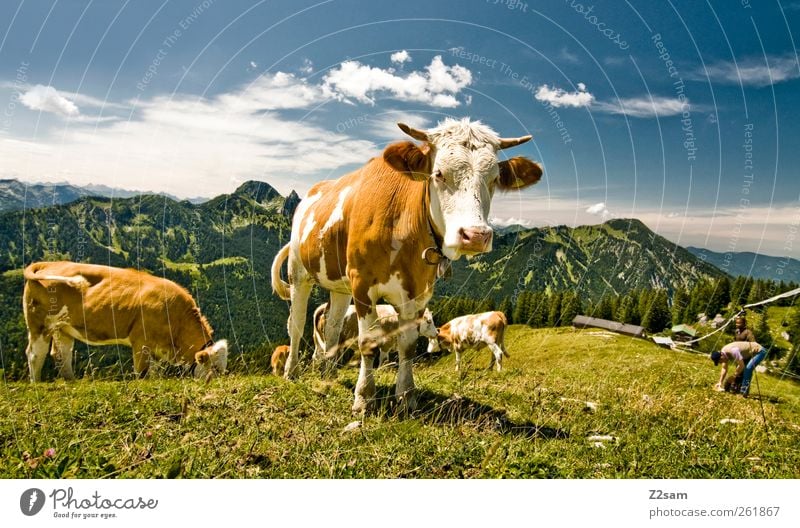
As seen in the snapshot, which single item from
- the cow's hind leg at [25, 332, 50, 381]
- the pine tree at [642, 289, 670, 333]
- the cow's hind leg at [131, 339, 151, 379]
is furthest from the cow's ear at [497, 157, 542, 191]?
the pine tree at [642, 289, 670, 333]

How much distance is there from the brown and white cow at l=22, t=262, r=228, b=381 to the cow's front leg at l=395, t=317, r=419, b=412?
4.74m

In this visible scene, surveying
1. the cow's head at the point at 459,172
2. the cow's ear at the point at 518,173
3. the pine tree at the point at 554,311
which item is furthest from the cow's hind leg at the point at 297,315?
the pine tree at the point at 554,311

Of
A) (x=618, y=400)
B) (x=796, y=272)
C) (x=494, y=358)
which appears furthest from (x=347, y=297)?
(x=494, y=358)

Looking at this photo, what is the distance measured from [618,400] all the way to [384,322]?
3539mm

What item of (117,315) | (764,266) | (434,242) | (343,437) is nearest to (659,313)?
(764,266)

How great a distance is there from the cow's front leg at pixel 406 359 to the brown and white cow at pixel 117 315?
474cm

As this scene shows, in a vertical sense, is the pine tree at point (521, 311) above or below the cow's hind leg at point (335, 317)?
below

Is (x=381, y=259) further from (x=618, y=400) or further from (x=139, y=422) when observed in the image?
(x=618, y=400)

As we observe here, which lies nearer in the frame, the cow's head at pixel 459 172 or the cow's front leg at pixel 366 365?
the cow's head at pixel 459 172

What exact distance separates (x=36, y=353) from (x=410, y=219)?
25.2 feet

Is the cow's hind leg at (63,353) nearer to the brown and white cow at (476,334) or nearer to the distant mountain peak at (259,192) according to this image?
the distant mountain peak at (259,192)

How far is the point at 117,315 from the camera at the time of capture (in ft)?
29.1

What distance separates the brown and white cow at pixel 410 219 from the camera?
4.41m
